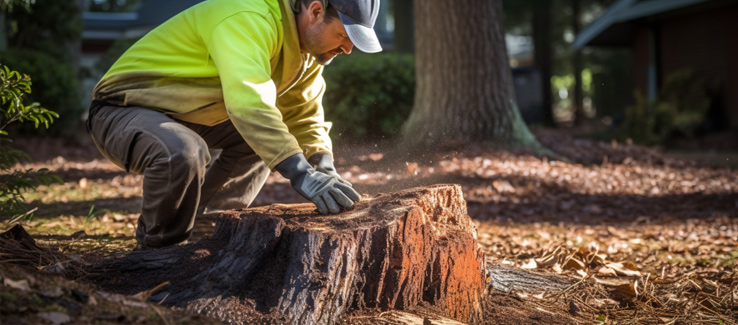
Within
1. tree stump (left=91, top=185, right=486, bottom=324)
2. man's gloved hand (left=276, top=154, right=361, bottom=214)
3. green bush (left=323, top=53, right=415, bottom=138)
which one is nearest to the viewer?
tree stump (left=91, top=185, right=486, bottom=324)

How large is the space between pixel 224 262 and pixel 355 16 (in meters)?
1.17

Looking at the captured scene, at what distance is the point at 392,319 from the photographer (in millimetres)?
2363

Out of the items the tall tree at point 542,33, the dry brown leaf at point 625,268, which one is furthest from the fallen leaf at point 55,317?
the tall tree at point 542,33

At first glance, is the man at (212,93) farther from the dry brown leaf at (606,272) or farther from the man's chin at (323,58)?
the dry brown leaf at (606,272)

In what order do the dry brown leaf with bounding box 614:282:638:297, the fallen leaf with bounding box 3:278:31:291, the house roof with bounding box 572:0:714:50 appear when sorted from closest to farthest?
the fallen leaf with bounding box 3:278:31:291 → the dry brown leaf with bounding box 614:282:638:297 → the house roof with bounding box 572:0:714:50

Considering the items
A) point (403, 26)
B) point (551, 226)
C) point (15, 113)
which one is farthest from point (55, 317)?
point (403, 26)

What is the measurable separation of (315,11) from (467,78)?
204 inches

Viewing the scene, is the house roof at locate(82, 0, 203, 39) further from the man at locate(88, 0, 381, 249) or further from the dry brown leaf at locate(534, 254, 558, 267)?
the dry brown leaf at locate(534, 254, 558, 267)

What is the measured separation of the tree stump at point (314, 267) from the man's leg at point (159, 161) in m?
0.45

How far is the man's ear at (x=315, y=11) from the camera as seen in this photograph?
2922 millimetres

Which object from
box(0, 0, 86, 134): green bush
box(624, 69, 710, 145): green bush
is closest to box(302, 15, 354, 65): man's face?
box(0, 0, 86, 134): green bush

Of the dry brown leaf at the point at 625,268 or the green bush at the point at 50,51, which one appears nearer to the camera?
the dry brown leaf at the point at 625,268

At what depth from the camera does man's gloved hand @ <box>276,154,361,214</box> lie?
2.66 meters

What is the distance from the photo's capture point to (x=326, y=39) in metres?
3.02
